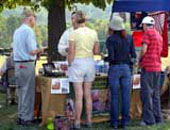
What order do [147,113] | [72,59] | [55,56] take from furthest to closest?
[55,56]
[147,113]
[72,59]

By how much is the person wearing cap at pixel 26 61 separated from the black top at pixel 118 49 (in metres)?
1.05

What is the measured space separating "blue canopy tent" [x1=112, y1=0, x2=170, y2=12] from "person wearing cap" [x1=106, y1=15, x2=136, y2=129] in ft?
2.64

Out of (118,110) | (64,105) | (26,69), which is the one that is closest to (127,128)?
(118,110)

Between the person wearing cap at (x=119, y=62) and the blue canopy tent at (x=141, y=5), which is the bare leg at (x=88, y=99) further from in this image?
the blue canopy tent at (x=141, y=5)

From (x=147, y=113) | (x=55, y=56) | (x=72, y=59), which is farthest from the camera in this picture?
(x=55, y=56)

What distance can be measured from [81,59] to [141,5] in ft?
5.07

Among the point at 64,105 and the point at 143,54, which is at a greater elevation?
the point at 143,54

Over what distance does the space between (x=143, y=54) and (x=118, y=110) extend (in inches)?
35.6

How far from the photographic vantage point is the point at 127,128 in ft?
24.5

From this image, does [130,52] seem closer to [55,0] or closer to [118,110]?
[118,110]

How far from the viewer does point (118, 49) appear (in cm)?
723

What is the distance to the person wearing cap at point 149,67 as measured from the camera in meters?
7.40

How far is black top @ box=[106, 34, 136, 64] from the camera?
7.21 m

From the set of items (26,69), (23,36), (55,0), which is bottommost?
(26,69)
